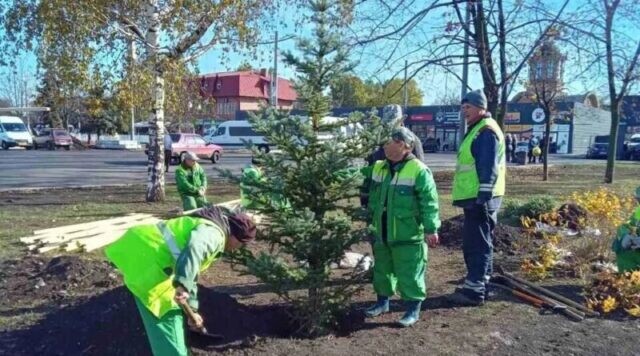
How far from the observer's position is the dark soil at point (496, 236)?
7.90m

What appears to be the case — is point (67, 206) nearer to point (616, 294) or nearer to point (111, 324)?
point (111, 324)

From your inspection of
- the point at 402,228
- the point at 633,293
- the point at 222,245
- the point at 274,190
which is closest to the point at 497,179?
the point at 402,228

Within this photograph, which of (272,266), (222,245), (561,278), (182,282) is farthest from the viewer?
(561,278)

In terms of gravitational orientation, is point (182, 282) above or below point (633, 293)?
above

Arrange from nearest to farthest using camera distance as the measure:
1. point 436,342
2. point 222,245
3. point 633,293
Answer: point 222,245 → point 436,342 → point 633,293

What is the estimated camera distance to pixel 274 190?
435 cm

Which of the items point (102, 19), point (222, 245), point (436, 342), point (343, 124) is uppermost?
point (102, 19)

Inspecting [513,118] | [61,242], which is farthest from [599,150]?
[61,242]

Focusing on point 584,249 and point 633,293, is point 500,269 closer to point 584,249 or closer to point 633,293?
point 584,249

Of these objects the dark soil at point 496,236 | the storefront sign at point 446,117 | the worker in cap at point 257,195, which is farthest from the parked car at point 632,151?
the worker in cap at point 257,195

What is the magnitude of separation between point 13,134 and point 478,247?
4582 centimetres

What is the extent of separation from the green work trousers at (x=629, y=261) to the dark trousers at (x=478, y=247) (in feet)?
4.76

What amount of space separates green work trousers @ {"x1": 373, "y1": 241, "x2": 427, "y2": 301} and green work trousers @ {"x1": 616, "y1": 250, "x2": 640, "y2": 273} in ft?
7.56

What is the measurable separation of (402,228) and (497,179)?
1.16 metres
